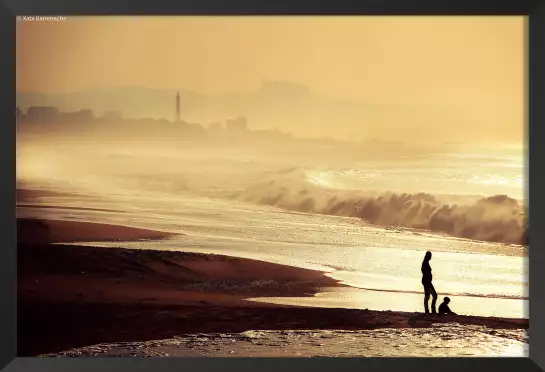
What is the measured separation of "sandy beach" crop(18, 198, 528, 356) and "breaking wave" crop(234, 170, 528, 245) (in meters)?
0.31

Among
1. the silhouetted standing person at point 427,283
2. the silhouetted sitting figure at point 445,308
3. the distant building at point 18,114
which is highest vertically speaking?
the distant building at point 18,114

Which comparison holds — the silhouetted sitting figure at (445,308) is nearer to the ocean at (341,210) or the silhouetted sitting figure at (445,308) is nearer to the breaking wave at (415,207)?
the ocean at (341,210)

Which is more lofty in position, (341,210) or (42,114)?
(42,114)

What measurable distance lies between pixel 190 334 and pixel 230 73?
1155 mm

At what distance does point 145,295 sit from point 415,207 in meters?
1.24

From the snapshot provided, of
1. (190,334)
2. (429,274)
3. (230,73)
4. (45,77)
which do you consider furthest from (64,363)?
(429,274)

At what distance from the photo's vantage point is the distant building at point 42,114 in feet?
9.28

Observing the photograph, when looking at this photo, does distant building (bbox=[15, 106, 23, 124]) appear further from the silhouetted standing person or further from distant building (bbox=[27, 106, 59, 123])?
the silhouetted standing person

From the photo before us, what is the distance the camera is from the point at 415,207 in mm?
2863

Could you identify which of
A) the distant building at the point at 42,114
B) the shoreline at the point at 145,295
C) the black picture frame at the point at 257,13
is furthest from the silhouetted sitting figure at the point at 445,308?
the distant building at the point at 42,114

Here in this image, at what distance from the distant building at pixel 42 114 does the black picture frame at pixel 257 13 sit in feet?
0.26

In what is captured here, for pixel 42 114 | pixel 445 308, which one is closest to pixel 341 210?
pixel 445 308

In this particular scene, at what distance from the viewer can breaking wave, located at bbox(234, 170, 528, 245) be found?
2859 millimetres

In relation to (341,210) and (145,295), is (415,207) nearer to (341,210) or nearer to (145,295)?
(341,210)
